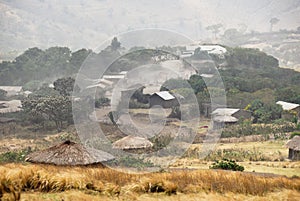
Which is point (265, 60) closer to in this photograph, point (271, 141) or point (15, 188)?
point (271, 141)

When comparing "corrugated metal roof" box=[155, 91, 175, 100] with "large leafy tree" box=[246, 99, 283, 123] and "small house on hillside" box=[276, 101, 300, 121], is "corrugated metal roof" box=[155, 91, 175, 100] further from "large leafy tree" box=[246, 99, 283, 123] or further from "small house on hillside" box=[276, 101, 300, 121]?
→ "small house on hillside" box=[276, 101, 300, 121]

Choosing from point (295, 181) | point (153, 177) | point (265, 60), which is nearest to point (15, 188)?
point (153, 177)

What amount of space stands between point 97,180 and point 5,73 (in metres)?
64.9

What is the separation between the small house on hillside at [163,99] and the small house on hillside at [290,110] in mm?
10626

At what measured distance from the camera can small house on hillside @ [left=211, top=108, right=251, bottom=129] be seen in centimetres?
3925

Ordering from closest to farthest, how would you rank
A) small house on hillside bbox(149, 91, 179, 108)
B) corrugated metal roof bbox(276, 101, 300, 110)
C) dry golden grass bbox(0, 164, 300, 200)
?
dry golden grass bbox(0, 164, 300, 200), corrugated metal roof bbox(276, 101, 300, 110), small house on hillside bbox(149, 91, 179, 108)

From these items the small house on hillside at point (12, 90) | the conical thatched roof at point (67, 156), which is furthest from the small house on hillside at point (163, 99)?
the conical thatched roof at point (67, 156)

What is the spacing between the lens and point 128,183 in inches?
504

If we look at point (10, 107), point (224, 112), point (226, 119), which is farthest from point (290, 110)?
point (10, 107)

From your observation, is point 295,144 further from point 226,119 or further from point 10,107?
point 10,107

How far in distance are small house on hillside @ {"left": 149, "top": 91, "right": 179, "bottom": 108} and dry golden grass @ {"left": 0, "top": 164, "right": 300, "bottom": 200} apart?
30604mm

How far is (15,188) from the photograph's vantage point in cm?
1054

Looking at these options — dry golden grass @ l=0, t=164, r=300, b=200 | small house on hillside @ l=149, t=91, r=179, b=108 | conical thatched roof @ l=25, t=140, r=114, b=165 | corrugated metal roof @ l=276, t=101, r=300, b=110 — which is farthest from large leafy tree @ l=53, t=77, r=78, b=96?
dry golden grass @ l=0, t=164, r=300, b=200

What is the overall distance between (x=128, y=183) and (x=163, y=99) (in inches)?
1295
